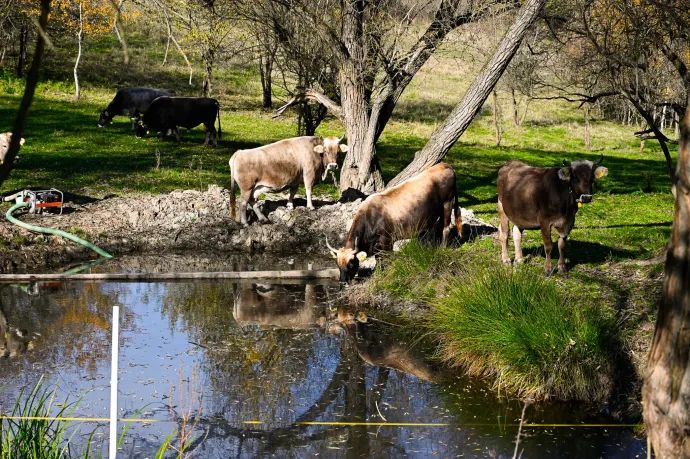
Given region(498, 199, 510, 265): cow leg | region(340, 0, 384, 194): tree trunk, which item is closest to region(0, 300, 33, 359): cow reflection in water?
region(498, 199, 510, 265): cow leg

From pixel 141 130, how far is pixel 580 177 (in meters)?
20.4

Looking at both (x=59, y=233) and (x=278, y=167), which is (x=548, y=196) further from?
(x=59, y=233)

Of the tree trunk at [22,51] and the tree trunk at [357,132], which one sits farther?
the tree trunk at [22,51]

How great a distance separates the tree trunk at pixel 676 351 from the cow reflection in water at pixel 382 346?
571 centimetres

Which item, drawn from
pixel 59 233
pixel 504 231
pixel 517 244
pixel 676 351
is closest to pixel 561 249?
pixel 517 244

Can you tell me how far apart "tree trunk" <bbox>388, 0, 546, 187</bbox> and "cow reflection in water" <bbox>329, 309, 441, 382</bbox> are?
539 centimetres

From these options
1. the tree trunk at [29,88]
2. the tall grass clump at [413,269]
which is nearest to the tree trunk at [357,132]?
the tall grass clump at [413,269]

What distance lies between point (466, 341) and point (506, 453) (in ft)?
8.29

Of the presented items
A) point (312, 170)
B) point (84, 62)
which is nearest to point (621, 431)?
point (312, 170)

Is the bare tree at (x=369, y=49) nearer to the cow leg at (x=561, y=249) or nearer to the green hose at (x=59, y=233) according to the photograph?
the green hose at (x=59, y=233)

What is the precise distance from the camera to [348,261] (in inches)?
Result: 554

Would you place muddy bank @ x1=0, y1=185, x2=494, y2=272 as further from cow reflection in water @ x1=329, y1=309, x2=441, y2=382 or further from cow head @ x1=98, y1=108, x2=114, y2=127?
cow head @ x1=98, y1=108, x2=114, y2=127

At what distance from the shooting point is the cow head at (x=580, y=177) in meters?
12.5

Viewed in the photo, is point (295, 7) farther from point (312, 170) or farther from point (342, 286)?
point (342, 286)
